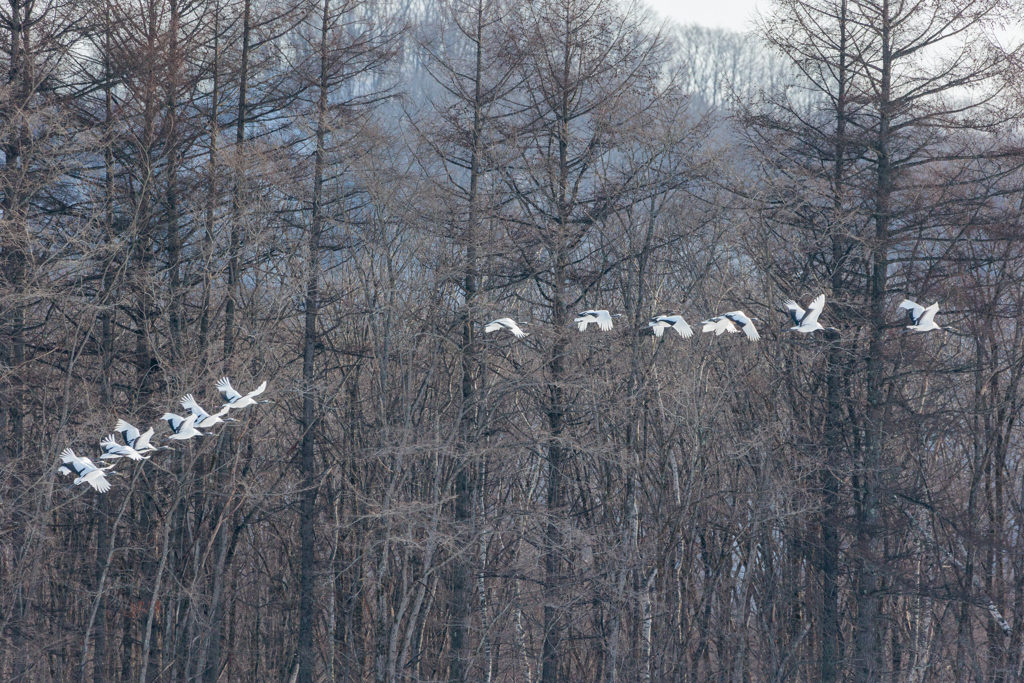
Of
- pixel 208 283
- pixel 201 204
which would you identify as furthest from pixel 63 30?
pixel 208 283

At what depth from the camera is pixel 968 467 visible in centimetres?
1955

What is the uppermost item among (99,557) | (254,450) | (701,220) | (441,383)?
(701,220)

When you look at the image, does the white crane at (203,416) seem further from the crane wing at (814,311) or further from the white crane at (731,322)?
the crane wing at (814,311)

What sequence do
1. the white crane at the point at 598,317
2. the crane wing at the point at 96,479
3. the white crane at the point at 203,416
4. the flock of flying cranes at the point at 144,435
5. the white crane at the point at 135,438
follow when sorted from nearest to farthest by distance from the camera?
the white crane at the point at 203,416 → the flock of flying cranes at the point at 144,435 → the crane wing at the point at 96,479 → the white crane at the point at 135,438 → the white crane at the point at 598,317

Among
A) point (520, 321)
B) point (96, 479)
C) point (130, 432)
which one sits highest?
point (520, 321)

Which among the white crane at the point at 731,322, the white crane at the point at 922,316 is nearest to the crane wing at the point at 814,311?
the white crane at the point at 731,322

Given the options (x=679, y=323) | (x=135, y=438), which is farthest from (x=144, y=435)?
(x=679, y=323)

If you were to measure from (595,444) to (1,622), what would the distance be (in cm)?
1096

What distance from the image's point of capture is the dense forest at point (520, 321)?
16672mm

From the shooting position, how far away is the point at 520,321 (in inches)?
696

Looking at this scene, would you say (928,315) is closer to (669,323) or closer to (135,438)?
(669,323)

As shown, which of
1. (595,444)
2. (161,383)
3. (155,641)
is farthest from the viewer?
(155,641)

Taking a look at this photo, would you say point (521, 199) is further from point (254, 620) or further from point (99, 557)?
point (254, 620)

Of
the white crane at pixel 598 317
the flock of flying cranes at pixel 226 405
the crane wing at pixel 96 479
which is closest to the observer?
the flock of flying cranes at pixel 226 405
